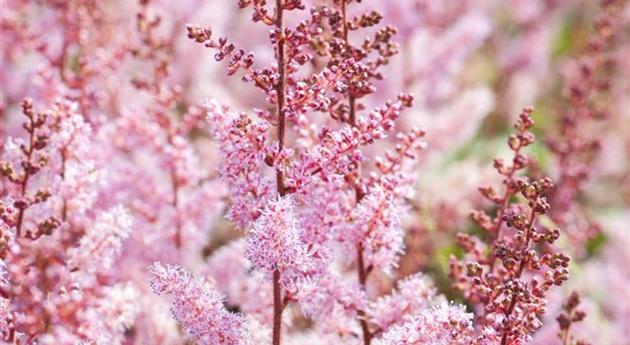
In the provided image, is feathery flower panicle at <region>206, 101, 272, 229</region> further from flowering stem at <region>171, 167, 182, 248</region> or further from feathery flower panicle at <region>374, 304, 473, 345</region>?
flowering stem at <region>171, 167, 182, 248</region>

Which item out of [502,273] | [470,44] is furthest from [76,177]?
[470,44]

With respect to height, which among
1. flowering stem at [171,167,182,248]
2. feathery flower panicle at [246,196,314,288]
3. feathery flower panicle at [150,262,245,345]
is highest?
flowering stem at [171,167,182,248]

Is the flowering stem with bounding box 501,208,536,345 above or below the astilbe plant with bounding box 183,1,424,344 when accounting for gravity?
below

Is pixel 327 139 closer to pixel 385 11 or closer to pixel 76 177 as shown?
pixel 76 177

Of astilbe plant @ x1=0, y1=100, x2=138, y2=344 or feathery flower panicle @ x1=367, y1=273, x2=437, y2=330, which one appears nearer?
astilbe plant @ x1=0, y1=100, x2=138, y2=344

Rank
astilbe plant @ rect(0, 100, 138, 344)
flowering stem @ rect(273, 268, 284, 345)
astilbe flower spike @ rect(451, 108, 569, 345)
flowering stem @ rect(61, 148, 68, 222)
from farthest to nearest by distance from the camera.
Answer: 1. flowering stem @ rect(61, 148, 68, 222)
2. flowering stem @ rect(273, 268, 284, 345)
3. astilbe flower spike @ rect(451, 108, 569, 345)
4. astilbe plant @ rect(0, 100, 138, 344)

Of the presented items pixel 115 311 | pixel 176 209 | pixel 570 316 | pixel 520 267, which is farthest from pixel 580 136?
pixel 115 311

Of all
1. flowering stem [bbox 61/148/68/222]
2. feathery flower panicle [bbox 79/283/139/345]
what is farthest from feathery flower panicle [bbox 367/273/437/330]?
flowering stem [bbox 61/148/68/222]

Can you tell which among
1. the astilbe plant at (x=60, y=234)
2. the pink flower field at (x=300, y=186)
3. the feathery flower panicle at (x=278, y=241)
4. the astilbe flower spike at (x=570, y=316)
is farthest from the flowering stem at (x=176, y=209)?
the astilbe flower spike at (x=570, y=316)
